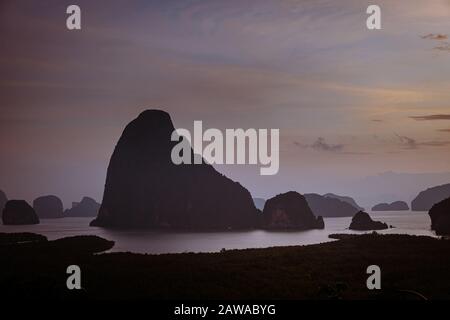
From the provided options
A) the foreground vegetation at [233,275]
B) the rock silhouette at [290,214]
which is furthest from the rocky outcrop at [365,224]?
the foreground vegetation at [233,275]

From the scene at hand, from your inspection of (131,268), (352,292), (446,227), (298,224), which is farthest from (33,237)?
(298,224)

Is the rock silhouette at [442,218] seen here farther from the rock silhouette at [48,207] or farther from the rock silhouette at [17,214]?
the rock silhouette at [48,207]

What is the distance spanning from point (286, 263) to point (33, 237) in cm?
2313

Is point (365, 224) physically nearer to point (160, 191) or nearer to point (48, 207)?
point (160, 191)

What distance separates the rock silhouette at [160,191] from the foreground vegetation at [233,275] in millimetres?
59794

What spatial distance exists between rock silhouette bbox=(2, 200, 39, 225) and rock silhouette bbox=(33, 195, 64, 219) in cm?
6075

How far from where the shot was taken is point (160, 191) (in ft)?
274

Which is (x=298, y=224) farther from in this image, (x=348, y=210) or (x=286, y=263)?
(x=348, y=210)

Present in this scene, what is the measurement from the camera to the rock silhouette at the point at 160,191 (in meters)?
82.9

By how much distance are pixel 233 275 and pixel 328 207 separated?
415 feet

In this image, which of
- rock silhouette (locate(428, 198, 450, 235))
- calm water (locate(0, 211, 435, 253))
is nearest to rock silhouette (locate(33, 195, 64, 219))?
calm water (locate(0, 211, 435, 253))

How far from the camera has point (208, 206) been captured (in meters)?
85.7

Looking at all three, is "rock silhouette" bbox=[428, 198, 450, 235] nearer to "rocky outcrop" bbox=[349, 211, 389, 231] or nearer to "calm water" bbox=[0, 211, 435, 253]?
"calm water" bbox=[0, 211, 435, 253]
